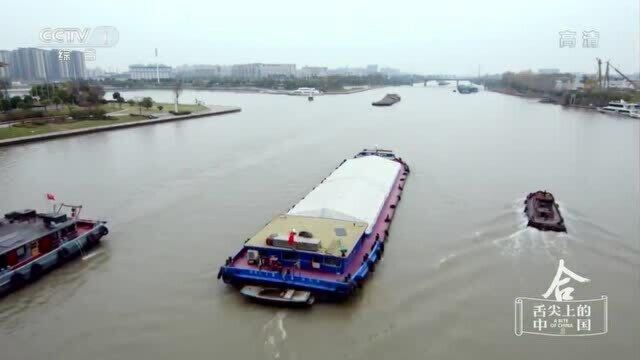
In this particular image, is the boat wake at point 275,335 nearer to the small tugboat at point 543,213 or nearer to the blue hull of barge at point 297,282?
the blue hull of barge at point 297,282

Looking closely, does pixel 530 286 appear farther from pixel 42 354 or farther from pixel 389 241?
pixel 42 354

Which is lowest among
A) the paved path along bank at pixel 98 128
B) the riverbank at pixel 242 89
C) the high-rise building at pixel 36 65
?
the paved path along bank at pixel 98 128

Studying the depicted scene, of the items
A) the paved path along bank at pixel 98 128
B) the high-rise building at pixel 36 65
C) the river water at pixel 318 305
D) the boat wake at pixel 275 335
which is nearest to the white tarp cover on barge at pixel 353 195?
the river water at pixel 318 305

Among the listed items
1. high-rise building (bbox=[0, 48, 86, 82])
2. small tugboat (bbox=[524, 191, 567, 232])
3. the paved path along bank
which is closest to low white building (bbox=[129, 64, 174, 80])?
high-rise building (bbox=[0, 48, 86, 82])

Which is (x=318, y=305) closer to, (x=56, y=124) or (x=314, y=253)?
(x=314, y=253)

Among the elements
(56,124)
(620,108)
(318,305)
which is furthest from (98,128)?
(620,108)

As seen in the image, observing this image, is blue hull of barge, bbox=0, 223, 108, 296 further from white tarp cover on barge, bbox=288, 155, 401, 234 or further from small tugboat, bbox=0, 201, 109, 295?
white tarp cover on barge, bbox=288, 155, 401, 234
